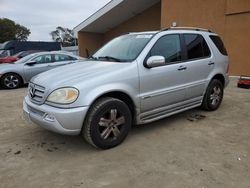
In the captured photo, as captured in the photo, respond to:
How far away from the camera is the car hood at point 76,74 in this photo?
4.00m

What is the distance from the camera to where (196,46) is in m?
5.60

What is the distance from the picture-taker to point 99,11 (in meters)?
17.0

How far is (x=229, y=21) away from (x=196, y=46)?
7.39 m

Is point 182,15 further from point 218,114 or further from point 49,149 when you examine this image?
point 49,149

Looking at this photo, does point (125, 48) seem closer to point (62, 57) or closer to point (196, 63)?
point (196, 63)

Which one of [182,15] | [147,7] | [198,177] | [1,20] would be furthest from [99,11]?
[1,20]

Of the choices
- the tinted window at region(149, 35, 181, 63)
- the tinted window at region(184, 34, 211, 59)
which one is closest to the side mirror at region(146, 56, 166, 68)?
the tinted window at region(149, 35, 181, 63)

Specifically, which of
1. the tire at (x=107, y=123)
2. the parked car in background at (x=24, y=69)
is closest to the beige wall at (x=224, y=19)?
the parked car in background at (x=24, y=69)

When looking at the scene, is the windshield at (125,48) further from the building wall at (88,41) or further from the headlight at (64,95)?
the building wall at (88,41)

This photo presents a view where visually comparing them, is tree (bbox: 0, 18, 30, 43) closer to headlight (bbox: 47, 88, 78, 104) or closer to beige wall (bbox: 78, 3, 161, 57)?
beige wall (bbox: 78, 3, 161, 57)

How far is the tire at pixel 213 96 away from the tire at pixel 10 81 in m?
7.44

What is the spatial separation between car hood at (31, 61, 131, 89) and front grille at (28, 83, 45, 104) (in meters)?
0.07

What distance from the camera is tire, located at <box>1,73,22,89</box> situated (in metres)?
10.5

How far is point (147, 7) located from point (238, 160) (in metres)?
15.8
